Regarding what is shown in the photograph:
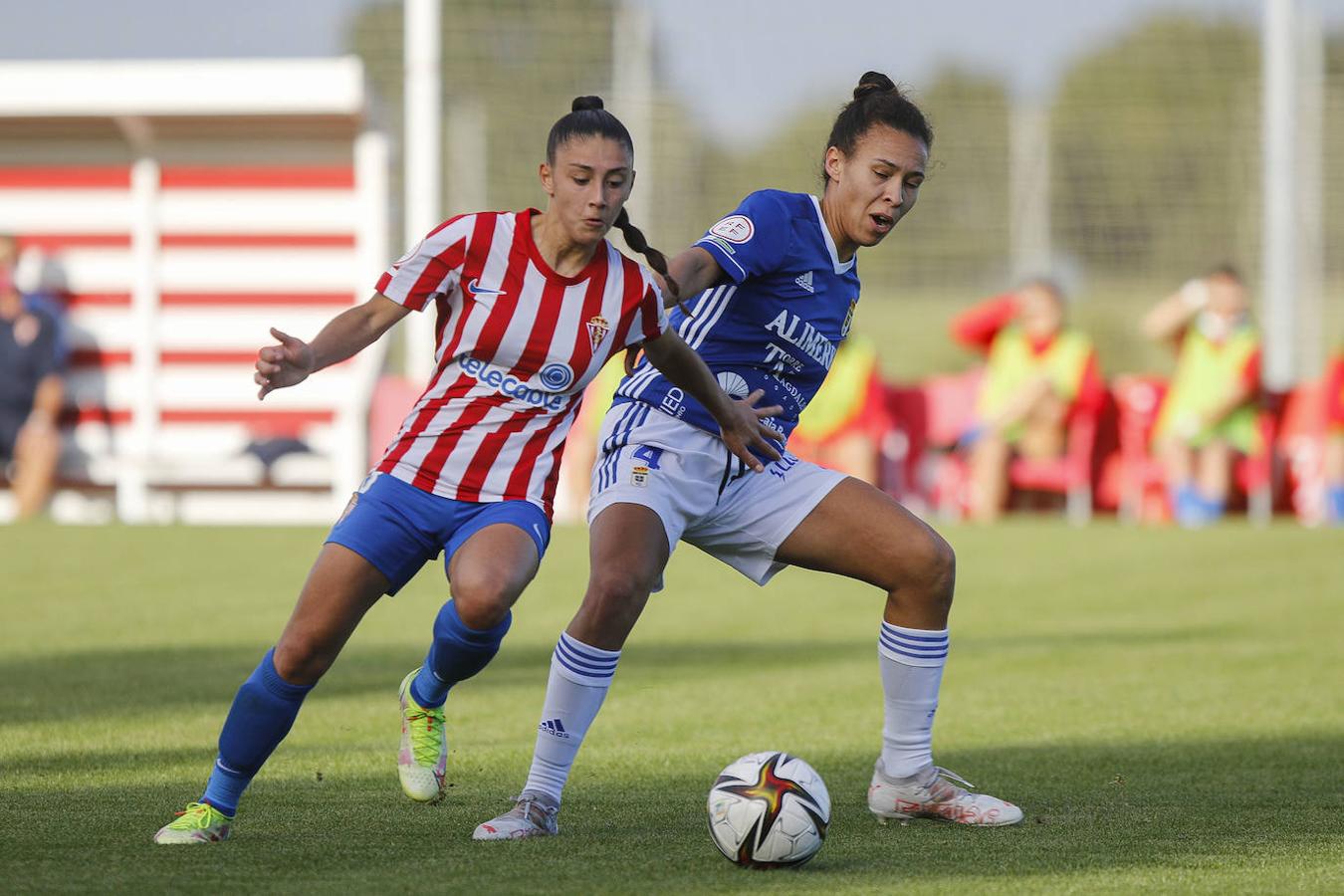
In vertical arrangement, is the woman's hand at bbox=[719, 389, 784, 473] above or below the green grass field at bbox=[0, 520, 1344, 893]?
above

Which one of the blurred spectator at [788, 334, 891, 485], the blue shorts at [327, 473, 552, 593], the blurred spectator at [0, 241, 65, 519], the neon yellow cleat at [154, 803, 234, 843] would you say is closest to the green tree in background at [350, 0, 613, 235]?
the blurred spectator at [788, 334, 891, 485]

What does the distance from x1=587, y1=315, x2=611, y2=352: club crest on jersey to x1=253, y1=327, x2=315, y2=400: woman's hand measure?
0.71 m

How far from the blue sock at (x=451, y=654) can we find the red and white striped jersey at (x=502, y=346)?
37 centimetres

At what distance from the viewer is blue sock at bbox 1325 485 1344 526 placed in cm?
1541

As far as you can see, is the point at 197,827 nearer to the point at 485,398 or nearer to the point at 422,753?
the point at 422,753

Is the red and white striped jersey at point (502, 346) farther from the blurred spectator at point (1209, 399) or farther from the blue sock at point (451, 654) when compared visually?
the blurred spectator at point (1209, 399)

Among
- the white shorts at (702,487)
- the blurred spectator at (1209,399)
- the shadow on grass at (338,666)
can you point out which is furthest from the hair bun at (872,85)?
the blurred spectator at (1209,399)

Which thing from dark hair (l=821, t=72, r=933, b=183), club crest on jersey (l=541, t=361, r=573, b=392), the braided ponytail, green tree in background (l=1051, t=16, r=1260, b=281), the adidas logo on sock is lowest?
the adidas logo on sock

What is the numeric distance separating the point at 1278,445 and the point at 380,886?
44.2 feet

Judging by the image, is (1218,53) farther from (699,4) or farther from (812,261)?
(812,261)

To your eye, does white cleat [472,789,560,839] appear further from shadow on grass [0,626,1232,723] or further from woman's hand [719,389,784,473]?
shadow on grass [0,626,1232,723]

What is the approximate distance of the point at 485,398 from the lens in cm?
471

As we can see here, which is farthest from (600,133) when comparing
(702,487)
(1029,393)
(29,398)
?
(29,398)

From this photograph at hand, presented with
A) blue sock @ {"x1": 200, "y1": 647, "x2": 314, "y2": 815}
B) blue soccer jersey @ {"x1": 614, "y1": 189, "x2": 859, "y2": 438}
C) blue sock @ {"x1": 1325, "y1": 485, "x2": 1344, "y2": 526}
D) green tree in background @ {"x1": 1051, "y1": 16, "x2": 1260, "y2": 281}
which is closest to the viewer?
blue sock @ {"x1": 200, "y1": 647, "x2": 314, "y2": 815}
